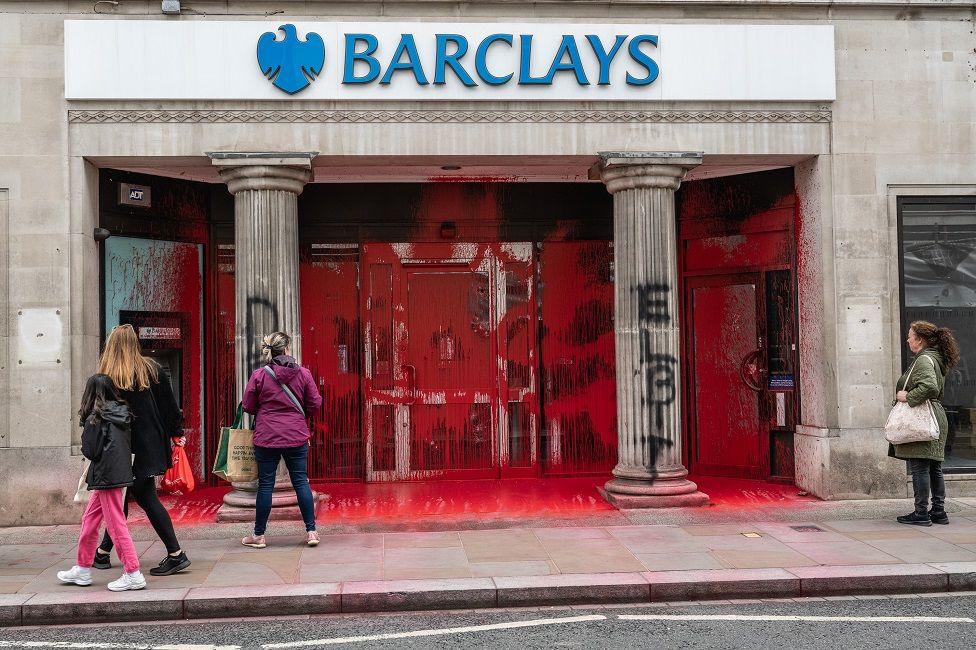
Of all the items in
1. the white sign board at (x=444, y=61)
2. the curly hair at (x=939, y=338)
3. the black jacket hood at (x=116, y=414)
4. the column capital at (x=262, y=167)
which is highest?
the white sign board at (x=444, y=61)

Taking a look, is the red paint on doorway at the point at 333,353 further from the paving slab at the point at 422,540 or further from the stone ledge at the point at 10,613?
the stone ledge at the point at 10,613

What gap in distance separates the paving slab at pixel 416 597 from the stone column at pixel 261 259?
9.71ft

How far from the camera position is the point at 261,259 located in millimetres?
9344

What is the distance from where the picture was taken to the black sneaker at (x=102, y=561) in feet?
23.8

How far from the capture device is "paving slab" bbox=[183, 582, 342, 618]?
6.31 meters

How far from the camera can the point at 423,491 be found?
10781 mm

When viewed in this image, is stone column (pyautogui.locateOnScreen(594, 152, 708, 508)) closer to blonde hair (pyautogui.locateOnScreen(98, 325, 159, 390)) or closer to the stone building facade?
the stone building facade

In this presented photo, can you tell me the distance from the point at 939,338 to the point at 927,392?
1.90ft

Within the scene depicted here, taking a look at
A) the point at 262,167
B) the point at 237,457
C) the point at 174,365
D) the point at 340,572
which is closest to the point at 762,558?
the point at 340,572

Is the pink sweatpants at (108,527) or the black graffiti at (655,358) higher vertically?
the black graffiti at (655,358)

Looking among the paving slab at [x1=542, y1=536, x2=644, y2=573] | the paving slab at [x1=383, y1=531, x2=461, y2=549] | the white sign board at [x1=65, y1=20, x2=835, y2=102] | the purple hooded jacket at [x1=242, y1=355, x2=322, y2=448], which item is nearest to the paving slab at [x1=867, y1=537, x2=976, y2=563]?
the paving slab at [x1=542, y1=536, x2=644, y2=573]

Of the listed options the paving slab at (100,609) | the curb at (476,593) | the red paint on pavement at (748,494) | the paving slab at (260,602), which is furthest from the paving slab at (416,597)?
the red paint on pavement at (748,494)

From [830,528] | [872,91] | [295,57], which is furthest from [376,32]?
[830,528]

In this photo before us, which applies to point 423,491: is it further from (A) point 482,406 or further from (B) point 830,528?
(B) point 830,528
